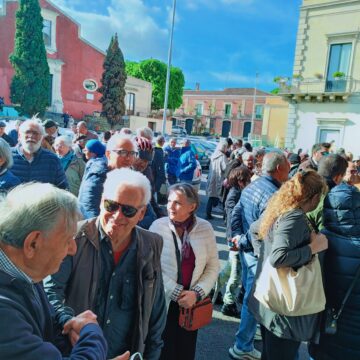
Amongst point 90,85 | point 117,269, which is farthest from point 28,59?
point 117,269

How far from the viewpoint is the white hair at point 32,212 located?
1.13m

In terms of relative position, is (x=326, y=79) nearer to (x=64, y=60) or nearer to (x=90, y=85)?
(x=90, y=85)

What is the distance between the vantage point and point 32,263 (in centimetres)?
116

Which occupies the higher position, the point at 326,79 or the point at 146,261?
the point at 326,79

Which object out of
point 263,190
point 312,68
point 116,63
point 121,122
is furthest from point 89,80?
point 263,190

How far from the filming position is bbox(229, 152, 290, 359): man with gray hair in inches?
127

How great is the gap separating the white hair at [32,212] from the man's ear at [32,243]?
1cm

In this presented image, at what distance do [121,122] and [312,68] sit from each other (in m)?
19.5

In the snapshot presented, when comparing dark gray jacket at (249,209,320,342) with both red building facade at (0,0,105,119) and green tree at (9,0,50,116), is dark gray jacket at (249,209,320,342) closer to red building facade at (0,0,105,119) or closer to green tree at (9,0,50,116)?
green tree at (9,0,50,116)

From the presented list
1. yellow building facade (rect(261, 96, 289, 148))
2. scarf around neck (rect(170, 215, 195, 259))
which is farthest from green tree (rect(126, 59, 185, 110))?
scarf around neck (rect(170, 215, 195, 259))

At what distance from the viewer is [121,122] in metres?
34.6

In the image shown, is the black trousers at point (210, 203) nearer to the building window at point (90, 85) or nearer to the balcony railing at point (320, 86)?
the balcony railing at point (320, 86)

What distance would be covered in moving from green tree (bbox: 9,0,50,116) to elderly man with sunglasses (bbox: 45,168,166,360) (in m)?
27.0

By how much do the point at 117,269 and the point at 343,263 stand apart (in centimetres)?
156
